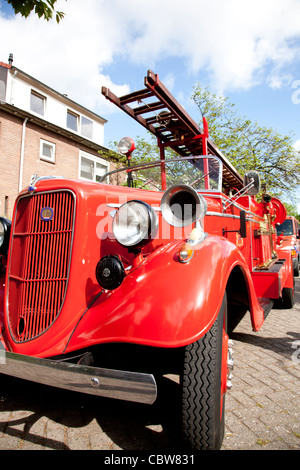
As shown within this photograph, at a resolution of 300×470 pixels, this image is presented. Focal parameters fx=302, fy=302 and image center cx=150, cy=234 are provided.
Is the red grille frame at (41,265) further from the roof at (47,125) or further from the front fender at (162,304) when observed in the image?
the roof at (47,125)

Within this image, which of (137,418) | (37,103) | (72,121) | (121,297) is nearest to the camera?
(121,297)

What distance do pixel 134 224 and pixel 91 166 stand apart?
14233 millimetres

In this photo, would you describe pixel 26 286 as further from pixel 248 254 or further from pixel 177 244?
pixel 248 254

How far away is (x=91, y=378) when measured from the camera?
4.80ft

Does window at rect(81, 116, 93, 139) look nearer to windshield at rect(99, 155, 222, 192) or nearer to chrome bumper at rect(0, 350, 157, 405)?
windshield at rect(99, 155, 222, 192)

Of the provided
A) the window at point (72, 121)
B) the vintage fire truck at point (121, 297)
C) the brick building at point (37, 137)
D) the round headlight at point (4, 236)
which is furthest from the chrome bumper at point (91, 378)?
the window at point (72, 121)

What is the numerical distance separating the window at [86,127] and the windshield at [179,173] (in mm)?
13037

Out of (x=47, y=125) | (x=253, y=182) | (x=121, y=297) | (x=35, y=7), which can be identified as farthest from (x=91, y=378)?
(x=47, y=125)

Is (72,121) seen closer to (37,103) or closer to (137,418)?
(37,103)

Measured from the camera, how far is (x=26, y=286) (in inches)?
81.4

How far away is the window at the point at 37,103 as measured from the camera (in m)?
13.4

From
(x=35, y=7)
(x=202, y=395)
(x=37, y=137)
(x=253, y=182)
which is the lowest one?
(x=202, y=395)

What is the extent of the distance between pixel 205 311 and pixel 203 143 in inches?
97.1

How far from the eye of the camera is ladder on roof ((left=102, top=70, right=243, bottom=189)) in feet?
10.1
